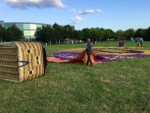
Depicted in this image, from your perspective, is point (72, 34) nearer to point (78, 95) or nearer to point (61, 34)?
point (61, 34)

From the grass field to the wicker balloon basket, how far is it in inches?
16.3

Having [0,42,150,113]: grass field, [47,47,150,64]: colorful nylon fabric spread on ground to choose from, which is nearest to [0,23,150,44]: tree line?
[47,47,150,64]: colorful nylon fabric spread on ground

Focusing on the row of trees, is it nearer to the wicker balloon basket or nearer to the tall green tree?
the tall green tree

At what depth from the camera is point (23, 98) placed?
27.7ft

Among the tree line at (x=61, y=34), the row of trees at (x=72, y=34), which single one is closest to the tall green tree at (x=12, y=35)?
the tree line at (x=61, y=34)

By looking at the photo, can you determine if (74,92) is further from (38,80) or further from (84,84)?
(38,80)

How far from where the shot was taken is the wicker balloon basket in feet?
37.1

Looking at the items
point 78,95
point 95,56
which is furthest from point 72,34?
point 78,95

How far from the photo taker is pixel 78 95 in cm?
862

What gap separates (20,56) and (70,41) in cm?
10946

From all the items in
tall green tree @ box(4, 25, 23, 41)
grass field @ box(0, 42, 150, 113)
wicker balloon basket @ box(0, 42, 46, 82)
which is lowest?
grass field @ box(0, 42, 150, 113)

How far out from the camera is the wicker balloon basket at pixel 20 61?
11297mm

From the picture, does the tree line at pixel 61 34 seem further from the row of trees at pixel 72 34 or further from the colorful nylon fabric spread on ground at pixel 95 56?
the colorful nylon fabric spread on ground at pixel 95 56

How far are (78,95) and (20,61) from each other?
3.64 m
